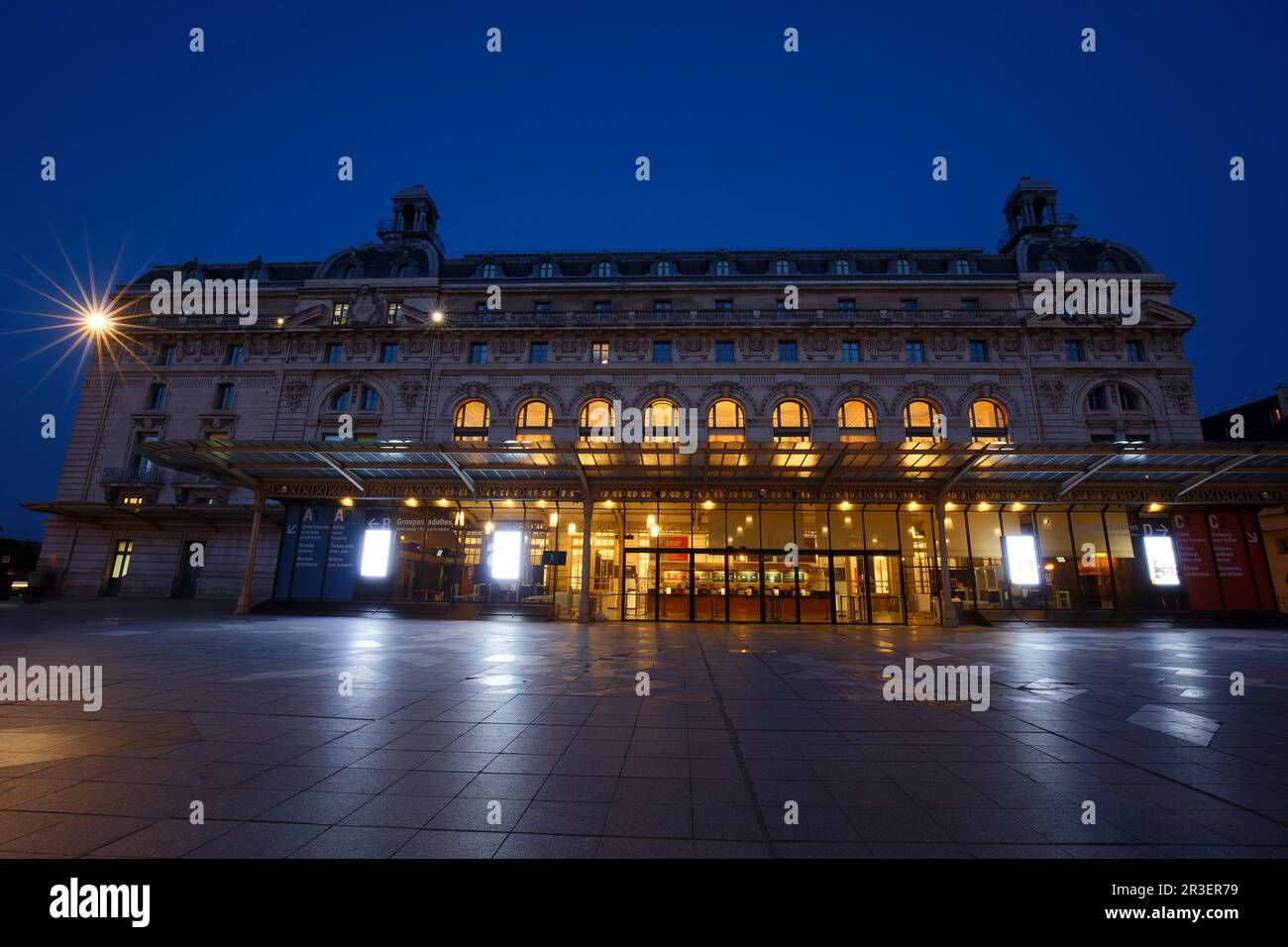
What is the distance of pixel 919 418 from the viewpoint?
3177 centimetres

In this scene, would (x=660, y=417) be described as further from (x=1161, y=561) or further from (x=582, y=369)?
(x=1161, y=561)

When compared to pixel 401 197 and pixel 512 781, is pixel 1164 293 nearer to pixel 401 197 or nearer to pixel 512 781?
pixel 512 781

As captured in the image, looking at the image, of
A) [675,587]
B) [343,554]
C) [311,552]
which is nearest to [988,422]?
[675,587]

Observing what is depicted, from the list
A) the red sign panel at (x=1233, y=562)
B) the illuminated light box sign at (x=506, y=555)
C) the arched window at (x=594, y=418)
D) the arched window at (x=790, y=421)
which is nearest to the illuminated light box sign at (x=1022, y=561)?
the red sign panel at (x=1233, y=562)

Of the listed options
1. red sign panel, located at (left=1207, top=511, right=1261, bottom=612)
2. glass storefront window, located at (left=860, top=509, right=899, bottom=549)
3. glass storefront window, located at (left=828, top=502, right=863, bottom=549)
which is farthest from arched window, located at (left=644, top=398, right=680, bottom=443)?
red sign panel, located at (left=1207, top=511, right=1261, bottom=612)

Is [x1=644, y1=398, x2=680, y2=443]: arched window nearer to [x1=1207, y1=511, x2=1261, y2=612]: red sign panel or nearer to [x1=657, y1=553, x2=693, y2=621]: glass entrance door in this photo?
[x1=657, y1=553, x2=693, y2=621]: glass entrance door

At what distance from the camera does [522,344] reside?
34.0 m

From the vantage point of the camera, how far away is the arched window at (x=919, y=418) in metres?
31.4

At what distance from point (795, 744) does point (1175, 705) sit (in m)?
6.11

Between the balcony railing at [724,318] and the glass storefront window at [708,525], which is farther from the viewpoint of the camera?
the balcony railing at [724,318]

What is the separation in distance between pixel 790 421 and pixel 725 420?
3712 mm

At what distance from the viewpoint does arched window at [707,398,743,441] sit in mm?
31953

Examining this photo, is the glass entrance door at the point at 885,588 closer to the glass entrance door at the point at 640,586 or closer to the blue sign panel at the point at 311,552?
the glass entrance door at the point at 640,586

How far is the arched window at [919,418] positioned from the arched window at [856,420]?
5.93 feet
